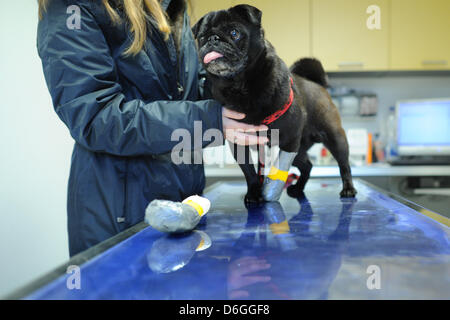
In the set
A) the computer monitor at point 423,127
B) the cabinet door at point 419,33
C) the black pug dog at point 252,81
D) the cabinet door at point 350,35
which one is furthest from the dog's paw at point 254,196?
the cabinet door at point 419,33

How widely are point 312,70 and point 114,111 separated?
0.74 metres

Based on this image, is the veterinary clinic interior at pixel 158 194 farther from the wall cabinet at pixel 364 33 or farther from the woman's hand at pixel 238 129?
the wall cabinet at pixel 364 33

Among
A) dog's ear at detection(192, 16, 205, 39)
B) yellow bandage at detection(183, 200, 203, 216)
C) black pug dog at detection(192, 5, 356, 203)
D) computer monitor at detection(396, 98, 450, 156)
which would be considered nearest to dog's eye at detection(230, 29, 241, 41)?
black pug dog at detection(192, 5, 356, 203)

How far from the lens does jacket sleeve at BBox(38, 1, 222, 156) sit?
2.34 ft

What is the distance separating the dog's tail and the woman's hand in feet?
1.43

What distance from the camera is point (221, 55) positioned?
0.76 meters

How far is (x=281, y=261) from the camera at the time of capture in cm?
47

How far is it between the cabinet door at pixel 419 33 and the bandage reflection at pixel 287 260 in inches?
93.3

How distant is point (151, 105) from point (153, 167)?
0.18 meters

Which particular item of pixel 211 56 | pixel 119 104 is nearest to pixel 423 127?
pixel 211 56

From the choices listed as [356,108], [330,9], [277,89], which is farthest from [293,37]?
[277,89]

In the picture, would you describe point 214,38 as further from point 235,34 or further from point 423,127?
point 423,127

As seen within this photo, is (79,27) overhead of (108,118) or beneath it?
overhead
